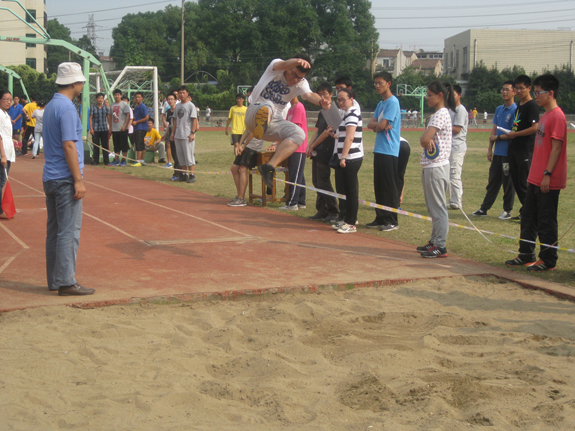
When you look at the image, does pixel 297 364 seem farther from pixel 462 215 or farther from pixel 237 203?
pixel 237 203

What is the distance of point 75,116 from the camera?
5.32 metres

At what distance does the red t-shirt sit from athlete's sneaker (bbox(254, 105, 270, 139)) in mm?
3128

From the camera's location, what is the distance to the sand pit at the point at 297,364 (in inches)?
132

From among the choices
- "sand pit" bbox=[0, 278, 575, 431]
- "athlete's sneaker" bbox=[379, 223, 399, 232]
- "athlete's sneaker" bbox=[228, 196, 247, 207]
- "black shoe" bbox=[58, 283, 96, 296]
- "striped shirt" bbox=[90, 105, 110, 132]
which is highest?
"striped shirt" bbox=[90, 105, 110, 132]

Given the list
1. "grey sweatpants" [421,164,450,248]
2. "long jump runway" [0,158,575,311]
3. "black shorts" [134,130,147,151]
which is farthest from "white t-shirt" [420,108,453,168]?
"black shorts" [134,130,147,151]

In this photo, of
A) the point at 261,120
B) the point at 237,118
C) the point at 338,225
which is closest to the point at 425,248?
the point at 338,225

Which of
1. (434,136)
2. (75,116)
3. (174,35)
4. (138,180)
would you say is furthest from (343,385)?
(174,35)

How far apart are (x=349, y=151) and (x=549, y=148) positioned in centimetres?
281

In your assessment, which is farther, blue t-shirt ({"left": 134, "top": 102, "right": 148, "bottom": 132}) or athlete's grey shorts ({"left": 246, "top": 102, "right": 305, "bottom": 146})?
blue t-shirt ({"left": 134, "top": 102, "right": 148, "bottom": 132})

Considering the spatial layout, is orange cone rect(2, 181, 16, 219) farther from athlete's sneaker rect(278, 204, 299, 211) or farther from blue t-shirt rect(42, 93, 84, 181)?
athlete's sneaker rect(278, 204, 299, 211)

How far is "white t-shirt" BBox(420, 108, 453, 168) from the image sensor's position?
7.09 m

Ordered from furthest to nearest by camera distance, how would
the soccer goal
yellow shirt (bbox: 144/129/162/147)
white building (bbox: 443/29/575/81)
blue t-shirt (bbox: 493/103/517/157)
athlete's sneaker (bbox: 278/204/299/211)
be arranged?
white building (bbox: 443/29/575/81), the soccer goal, yellow shirt (bbox: 144/129/162/147), athlete's sneaker (bbox: 278/204/299/211), blue t-shirt (bbox: 493/103/517/157)

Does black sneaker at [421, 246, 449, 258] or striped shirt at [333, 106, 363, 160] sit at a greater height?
striped shirt at [333, 106, 363, 160]

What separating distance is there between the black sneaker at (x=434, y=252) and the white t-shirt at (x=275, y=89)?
2.44 m
